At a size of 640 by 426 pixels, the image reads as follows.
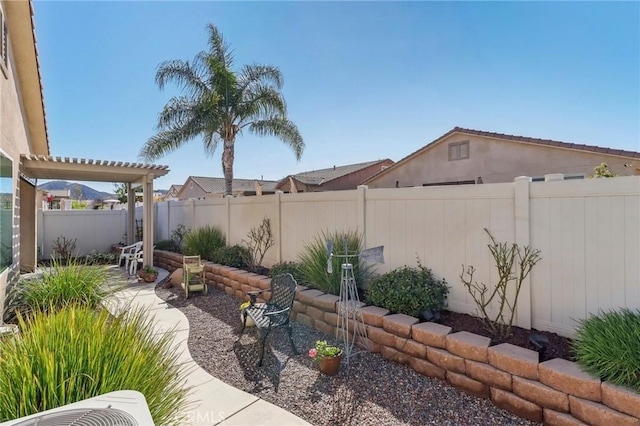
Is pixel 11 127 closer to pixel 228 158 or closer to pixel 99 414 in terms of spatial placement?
pixel 228 158

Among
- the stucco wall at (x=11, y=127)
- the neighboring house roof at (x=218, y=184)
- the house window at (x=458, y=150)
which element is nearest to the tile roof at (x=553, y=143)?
the house window at (x=458, y=150)

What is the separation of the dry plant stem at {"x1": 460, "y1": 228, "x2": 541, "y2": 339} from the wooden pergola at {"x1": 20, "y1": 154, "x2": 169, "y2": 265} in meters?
9.15

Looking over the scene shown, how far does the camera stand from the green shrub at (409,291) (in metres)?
4.31

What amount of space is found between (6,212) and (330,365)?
5.69 m

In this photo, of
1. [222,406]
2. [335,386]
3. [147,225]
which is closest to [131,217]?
[147,225]

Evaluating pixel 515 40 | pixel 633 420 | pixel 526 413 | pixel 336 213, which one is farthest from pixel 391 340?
pixel 515 40

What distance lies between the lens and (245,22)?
847cm

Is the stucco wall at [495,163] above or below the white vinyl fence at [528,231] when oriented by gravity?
above

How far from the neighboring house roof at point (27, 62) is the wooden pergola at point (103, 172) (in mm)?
1258

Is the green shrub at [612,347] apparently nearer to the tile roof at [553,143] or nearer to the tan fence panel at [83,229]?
the tile roof at [553,143]

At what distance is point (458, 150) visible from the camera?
46.0 feet

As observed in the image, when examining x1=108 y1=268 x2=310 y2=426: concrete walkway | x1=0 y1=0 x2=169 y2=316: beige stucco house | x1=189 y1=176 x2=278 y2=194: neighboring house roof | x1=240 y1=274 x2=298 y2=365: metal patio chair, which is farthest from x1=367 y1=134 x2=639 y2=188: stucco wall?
x1=189 y1=176 x2=278 y2=194: neighboring house roof

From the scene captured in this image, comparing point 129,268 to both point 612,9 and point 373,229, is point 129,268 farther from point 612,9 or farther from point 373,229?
A: point 612,9

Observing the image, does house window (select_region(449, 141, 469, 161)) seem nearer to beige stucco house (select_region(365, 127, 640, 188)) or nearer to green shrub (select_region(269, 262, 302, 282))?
beige stucco house (select_region(365, 127, 640, 188))
